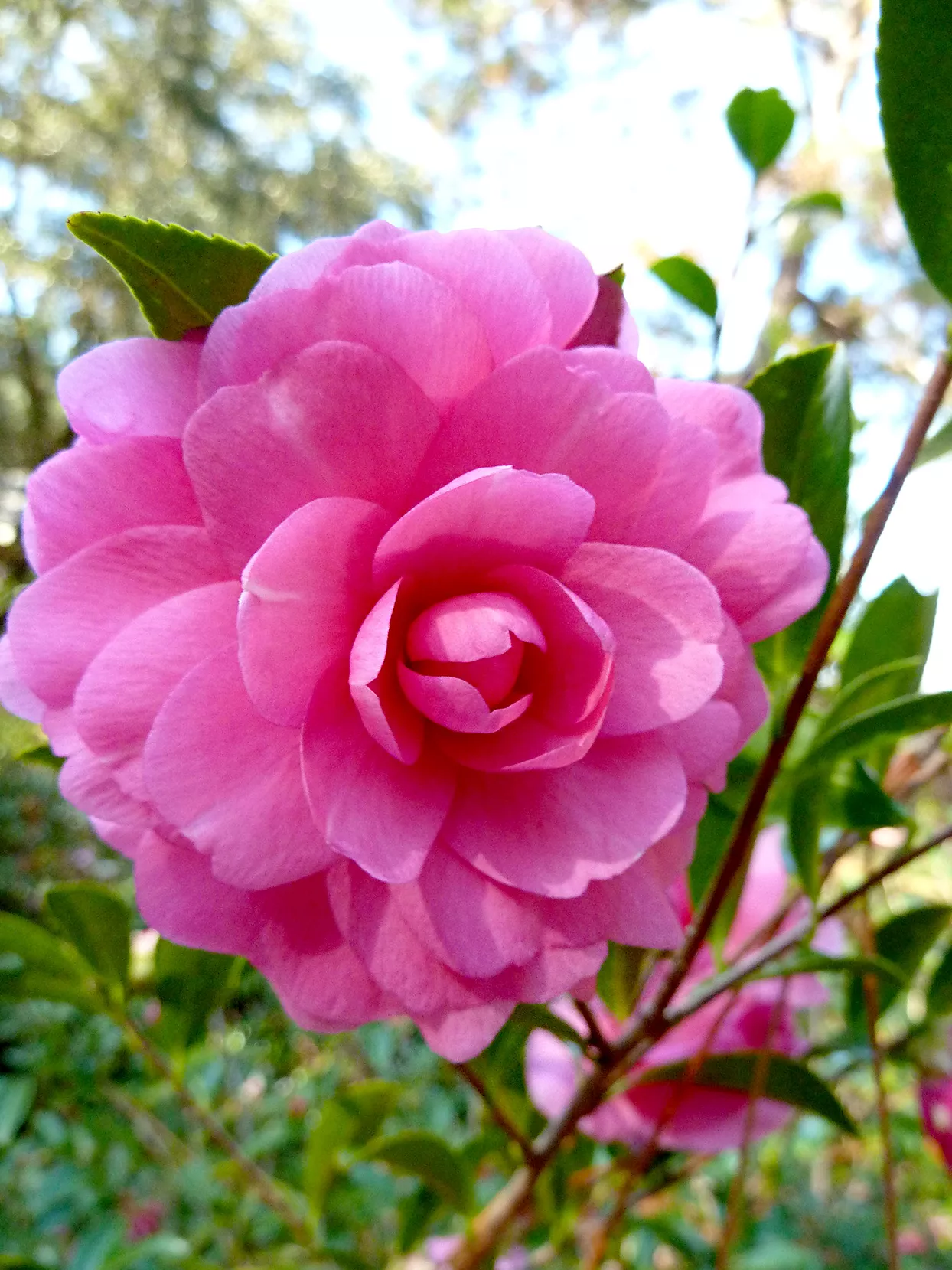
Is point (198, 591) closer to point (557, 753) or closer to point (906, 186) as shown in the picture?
point (557, 753)

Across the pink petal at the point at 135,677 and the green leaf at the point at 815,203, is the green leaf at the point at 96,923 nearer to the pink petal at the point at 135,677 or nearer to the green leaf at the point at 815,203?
the pink petal at the point at 135,677

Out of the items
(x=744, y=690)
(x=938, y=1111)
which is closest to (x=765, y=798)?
(x=744, y=690)

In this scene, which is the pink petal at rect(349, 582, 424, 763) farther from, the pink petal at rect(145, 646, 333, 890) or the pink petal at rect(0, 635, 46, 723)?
the pink petal at rect(0, 635, 46, 723)

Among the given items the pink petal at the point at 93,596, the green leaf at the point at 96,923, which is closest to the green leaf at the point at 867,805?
the pink petal at the point at 93,596

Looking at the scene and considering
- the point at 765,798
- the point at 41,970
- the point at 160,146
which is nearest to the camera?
the point at 765,798

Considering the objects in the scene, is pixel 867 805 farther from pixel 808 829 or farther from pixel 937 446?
pixel 937 446

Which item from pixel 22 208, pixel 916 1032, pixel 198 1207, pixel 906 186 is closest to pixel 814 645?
pixel 906 186
